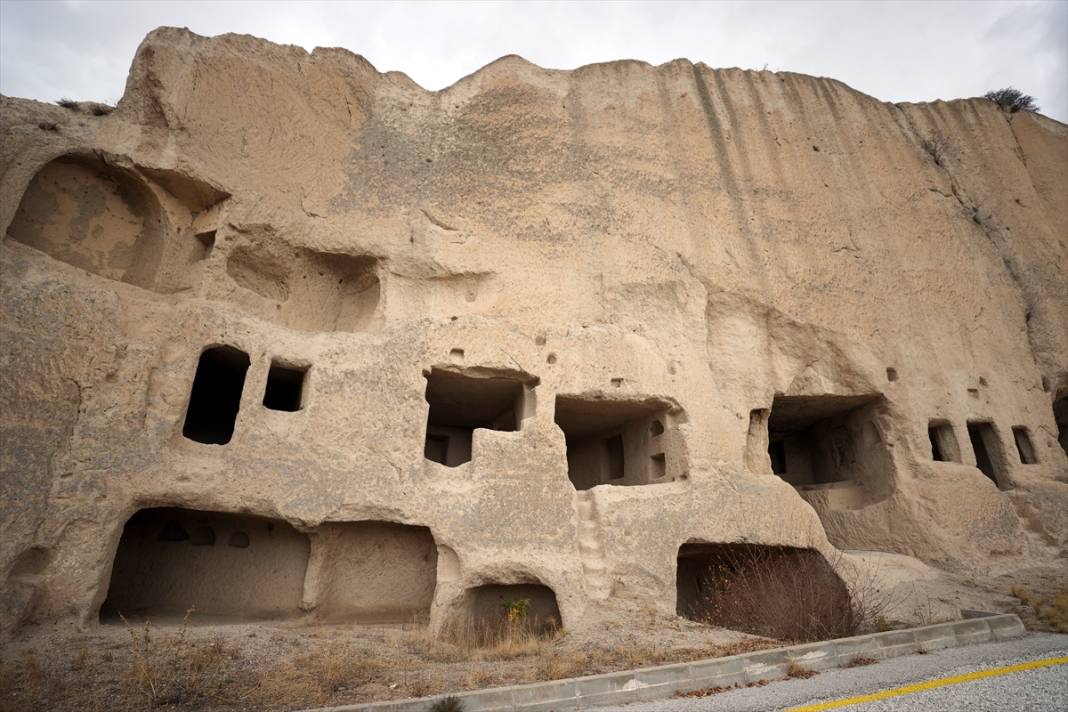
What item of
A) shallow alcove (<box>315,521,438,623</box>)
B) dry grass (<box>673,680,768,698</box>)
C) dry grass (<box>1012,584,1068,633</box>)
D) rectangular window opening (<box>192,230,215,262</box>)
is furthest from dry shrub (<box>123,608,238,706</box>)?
dry grass (<box>1012,584,1068,633</box>)

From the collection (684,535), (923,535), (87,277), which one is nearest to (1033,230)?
(923,535)

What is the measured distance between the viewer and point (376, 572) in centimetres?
854

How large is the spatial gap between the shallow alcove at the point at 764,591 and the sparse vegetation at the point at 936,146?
35.0 ft

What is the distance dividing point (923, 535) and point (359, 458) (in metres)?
9.12

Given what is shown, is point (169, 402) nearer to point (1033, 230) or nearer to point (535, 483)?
point (535, 483)

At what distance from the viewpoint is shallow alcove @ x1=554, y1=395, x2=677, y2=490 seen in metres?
→ 9.53

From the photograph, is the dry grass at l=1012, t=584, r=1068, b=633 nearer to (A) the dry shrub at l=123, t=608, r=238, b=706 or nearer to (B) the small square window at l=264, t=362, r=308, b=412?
(A) the dry shrub at l=123, t=608, r=238, b=706

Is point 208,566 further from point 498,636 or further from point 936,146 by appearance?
point 936,146

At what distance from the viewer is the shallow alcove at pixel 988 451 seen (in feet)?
36.3

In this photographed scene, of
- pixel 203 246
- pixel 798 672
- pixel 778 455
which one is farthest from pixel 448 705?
pixel 778 455

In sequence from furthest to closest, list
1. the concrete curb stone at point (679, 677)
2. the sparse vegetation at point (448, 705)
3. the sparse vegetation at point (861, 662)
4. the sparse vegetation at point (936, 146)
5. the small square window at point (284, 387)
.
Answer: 1. the sparse vegetation at point (936, 146)
2. the small square window at point (284, 387)
3. the sparse vegetation at point (861, 662)
4. the concrete curb stone at point (679, 677)
5. the sparse vegetation at point (448, 705)

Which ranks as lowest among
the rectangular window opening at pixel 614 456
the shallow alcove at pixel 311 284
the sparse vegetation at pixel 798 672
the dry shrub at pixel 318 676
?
the dry shrub at pixel 318 676

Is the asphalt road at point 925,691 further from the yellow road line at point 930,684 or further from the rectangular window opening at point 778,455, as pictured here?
the rectangular window opening at point 778,455

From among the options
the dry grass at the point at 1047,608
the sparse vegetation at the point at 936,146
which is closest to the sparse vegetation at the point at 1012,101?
the sparse vegetation at the point at 936,146
